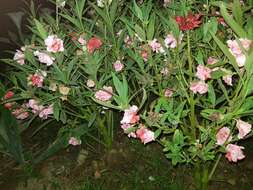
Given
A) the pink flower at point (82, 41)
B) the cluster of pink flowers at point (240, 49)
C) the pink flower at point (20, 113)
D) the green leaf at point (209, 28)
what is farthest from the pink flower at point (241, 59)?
the pink flower at point (20, 113)

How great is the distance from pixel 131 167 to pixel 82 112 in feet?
1.68

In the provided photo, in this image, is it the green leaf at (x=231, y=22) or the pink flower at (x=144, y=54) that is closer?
the green leaf at (x=231, y=22)

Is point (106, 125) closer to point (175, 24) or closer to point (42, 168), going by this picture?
point (42, 168)

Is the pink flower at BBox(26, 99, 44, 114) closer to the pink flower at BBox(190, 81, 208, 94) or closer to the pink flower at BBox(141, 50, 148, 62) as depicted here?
the pink flower at BBox(141, 50, 148, 62)

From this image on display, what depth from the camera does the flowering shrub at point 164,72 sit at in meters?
1.81

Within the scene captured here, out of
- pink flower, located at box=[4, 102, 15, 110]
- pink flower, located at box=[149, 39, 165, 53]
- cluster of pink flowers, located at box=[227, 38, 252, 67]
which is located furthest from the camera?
pink flower, located at box=[4, 102, 15, 110]

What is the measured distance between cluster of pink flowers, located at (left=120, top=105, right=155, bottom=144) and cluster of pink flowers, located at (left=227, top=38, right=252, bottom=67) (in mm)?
526

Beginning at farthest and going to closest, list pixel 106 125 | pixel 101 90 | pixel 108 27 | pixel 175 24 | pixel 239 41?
pixel 106 125
pixel 108 27
pixel 101 90
pixel 175 24
pixel 239 41

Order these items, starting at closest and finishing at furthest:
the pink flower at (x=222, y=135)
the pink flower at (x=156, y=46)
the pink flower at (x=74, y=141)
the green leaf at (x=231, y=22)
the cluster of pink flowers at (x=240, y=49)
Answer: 1. the green leaf at (x=231, y=22)
2. the cluster of pink flowers at (x=240, y=49)
3. the pink flower at (x=222, y=135)
4. the pink flower at (x=156, y=46)
5. the pink flower at (x=74, y=141)

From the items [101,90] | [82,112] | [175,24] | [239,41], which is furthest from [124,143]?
[239,41]

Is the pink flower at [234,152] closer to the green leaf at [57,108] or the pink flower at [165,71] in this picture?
the pink flower at [165,71]

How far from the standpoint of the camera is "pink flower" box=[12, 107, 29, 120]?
2675mm

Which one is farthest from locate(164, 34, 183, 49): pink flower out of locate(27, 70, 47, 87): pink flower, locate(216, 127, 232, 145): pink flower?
locate(27, 70, 47, 87): pink flower

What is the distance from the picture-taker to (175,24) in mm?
1902
